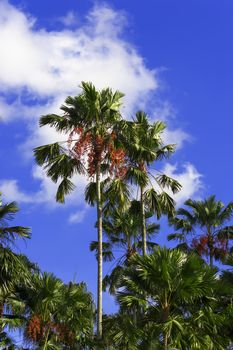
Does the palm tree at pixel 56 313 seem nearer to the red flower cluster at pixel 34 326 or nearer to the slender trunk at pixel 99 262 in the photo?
the red flower cluster at pixel 34 326

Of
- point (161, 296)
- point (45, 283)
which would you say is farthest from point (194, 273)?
point (45, 283)

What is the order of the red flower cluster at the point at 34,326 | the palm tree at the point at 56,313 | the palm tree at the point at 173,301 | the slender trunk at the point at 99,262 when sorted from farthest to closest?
the slender trunk at the point at 99,262
the palm tree at the point at 56,313
the red flower cluster at the point at 34,326
the palm tree at the point at 173,301

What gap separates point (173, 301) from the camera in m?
18.6

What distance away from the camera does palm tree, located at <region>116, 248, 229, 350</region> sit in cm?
1761

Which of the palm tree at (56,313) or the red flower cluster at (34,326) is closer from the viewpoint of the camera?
the red flower cluster at (34,326)

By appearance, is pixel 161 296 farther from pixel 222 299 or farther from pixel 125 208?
pixel 125 208

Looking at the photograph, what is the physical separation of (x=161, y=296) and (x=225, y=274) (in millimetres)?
6731

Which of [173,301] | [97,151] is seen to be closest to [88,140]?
[97,151]

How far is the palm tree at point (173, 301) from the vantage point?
17.6 m

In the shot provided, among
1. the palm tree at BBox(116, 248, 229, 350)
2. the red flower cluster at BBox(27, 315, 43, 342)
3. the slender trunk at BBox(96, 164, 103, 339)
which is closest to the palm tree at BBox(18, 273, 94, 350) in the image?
the red flower cluster at BBox(27, 315, 43, 342)

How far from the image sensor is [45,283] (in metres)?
21.3

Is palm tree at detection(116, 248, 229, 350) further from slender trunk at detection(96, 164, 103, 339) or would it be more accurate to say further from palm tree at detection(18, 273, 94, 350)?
palm tree at detection(18, 273, 94, 350)

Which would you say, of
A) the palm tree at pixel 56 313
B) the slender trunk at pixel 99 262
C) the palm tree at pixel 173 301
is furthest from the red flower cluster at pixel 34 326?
the palm tree at pixel 173 301

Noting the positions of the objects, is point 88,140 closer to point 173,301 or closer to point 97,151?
point 97,151
